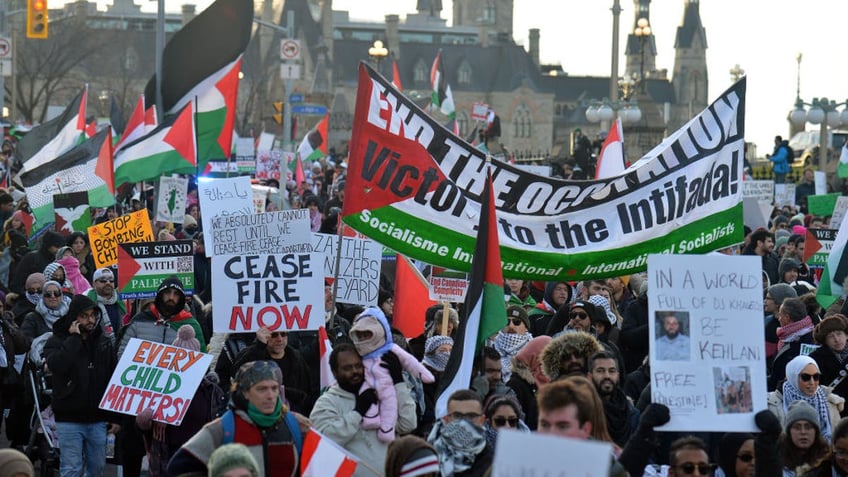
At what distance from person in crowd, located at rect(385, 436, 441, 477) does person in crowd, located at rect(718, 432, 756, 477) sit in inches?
66.4

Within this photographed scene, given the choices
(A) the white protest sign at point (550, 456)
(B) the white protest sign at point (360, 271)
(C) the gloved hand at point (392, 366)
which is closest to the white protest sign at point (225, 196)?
(B) the white protest sign at point (360, 271)

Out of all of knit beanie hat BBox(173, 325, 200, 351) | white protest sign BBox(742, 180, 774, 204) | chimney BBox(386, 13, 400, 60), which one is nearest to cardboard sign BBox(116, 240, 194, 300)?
knit beanie hat BBox(173, 325, 200, 351)

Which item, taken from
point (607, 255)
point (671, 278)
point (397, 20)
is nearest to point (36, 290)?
point (607, 255)

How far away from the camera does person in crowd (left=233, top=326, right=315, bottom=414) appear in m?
9.52

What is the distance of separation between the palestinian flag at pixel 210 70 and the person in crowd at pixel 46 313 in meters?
8.46

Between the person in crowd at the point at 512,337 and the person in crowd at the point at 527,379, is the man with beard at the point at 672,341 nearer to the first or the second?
the person in crowd at the point at 527,379

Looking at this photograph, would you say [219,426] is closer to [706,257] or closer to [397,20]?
[706,257]

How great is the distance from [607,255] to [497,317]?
54.7 inches

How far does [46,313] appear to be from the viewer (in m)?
12.4

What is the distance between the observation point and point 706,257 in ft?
23.5

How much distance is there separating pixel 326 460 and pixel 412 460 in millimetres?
608

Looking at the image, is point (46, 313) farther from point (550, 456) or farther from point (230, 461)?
point (550, 456)

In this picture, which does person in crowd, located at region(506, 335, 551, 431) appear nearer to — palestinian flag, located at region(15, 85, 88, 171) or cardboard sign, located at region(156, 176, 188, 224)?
cardboard sign, located at region(156, 176, 188, 224)

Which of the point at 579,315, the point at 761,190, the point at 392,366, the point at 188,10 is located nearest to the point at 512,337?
the point at 579,315
